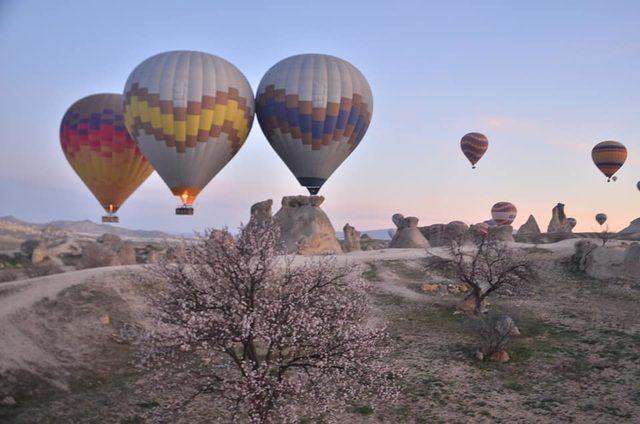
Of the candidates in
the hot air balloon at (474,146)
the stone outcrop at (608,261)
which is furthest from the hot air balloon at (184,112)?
the hot air balloon at (474,146)

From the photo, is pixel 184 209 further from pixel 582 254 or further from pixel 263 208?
pixel 582 254

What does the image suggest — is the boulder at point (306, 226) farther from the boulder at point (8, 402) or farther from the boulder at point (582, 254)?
the boulder at point (8, 402)

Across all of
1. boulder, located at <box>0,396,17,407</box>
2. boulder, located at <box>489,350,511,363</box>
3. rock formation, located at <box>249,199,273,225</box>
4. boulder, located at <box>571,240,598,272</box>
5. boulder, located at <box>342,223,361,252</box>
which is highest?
rock formation, located at <box>249,199,273,225</box>

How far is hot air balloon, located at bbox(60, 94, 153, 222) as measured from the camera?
56.4 metres

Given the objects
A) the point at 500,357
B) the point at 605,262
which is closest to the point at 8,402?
the point at 500,357

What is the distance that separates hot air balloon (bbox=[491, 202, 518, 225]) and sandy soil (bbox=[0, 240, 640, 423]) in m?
57.6

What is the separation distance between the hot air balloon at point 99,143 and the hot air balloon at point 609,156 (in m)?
78.7

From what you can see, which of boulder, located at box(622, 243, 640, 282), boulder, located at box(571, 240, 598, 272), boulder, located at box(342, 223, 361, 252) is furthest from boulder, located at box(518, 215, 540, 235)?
boulder, located at box(622, 243, 640, 282)

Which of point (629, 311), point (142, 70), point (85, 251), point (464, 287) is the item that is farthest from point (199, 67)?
point (629, 311)

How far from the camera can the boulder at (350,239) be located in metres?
71.0

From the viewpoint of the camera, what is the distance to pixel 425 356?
29109 mm

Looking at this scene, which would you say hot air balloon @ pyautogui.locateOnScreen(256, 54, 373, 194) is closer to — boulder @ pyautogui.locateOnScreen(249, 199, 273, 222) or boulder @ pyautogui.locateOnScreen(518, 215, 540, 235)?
boulder @ pyautogui.locateOnScreen(249, 199, 273, 222)

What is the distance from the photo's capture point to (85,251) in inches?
2263

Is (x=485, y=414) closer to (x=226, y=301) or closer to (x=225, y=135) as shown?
(x=226, y=301)
